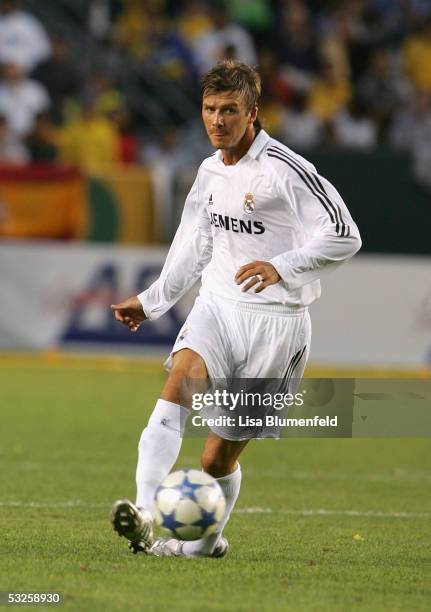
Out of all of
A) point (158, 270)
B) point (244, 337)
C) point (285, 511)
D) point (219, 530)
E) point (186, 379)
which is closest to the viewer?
point (186, 379)

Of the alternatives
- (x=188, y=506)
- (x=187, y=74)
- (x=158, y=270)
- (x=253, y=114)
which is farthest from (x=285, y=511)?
(x=187, y=74)

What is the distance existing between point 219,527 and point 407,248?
41.5 ft

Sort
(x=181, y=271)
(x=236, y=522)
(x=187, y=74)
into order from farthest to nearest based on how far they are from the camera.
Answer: (x=187, y=74) < (x=236, y=522) < (x=181, y=271)

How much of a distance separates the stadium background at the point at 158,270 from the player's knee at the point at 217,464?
Result: 0.41 meters

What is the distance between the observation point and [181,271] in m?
6.76

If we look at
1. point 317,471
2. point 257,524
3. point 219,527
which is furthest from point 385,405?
point 317,471

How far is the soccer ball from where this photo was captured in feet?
19.4

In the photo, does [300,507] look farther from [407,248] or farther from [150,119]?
[150,119]

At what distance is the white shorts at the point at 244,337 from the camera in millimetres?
6371

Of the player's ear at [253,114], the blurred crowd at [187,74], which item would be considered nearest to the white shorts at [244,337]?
the player's ear at [253,114]

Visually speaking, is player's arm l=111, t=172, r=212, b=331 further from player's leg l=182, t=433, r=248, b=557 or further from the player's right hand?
player's leg l=182, t=433, r=248, b=557

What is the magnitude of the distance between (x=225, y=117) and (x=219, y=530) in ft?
6.31

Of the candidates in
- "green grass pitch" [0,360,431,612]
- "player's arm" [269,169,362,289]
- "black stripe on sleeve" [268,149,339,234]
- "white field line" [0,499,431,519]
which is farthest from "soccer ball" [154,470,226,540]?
"white field line" [0,499,431,519]

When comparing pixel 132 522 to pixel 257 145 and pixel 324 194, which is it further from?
pixel 257 145
